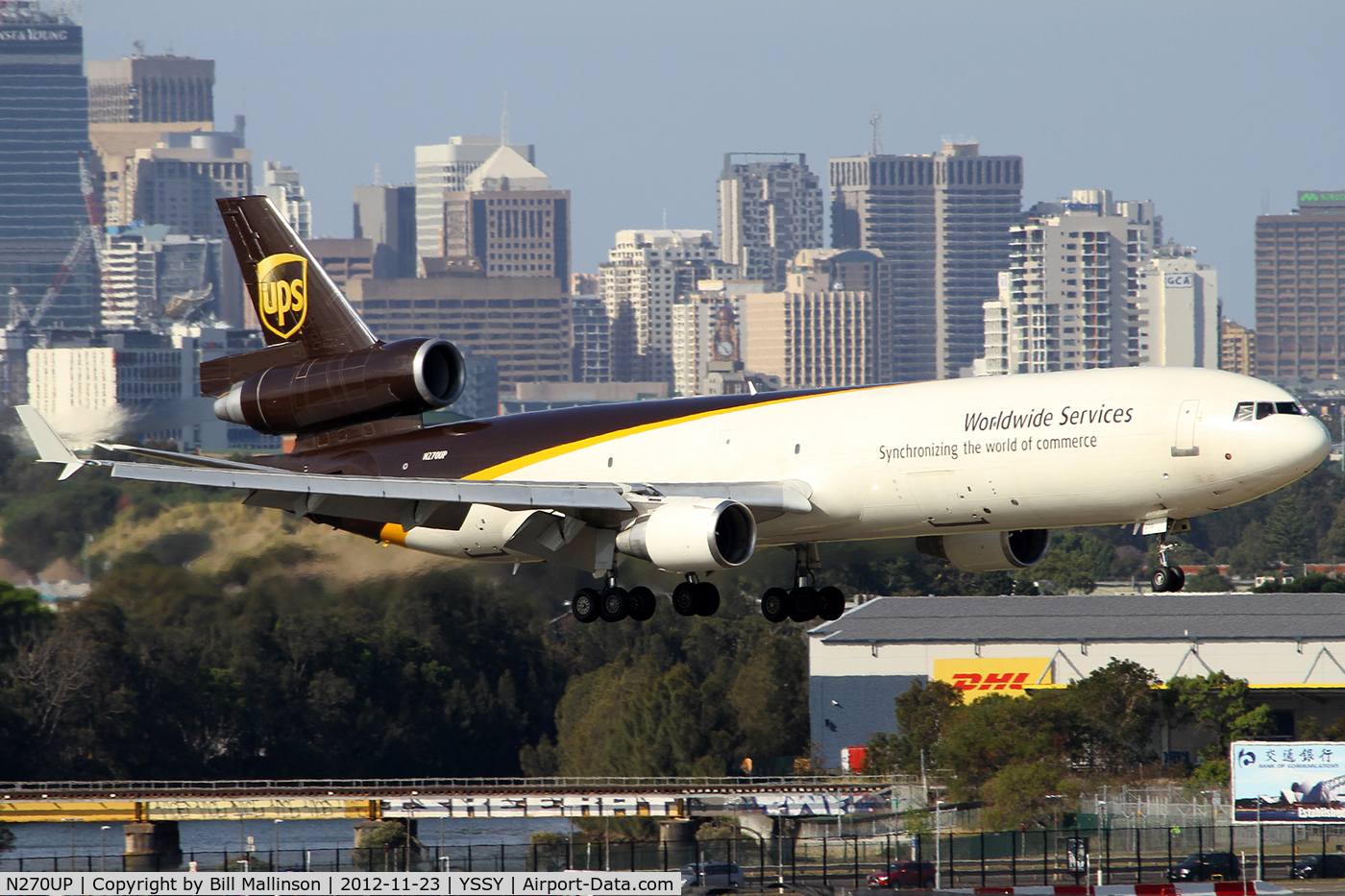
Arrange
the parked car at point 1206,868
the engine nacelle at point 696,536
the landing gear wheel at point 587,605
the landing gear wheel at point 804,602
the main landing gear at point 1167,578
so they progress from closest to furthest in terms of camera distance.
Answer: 1. the main landing gear at point 1167,578
2. the engine nacelle at point 696,536
3. the landing gear wheel at point 587,605
4. the landing gear wheel at point 804,602
5. the parked car at point 1206,868

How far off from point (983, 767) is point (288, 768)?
125ft

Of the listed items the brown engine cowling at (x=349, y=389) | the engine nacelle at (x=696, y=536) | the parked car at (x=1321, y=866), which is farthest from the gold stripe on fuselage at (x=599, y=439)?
the parked car at (x=1321, y=866)

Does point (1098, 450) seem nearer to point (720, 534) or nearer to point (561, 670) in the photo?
point (720, 534)

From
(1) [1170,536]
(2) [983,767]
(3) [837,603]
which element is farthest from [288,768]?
(1) [1170,536]

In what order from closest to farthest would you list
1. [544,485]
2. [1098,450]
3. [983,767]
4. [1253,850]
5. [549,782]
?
[1098,450] → [544,485] → [1253,850] → [983,767] → [549,782]

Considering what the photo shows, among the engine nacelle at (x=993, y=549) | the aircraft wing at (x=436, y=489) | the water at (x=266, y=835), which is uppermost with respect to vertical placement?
the aircraft wing at (x=436, y=489)

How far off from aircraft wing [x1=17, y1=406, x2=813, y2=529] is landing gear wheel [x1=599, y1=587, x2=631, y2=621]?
179 cm

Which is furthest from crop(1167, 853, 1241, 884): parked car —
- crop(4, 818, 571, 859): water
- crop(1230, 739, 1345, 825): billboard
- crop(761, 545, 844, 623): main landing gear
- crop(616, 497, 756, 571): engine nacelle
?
crop(4, 818, 571, 859): water

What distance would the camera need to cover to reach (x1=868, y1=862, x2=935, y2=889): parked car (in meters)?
67.4

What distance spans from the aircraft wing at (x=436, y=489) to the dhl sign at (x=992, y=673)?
219ft

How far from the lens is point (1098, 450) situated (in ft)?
131

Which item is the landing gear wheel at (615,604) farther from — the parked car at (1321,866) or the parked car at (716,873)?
the parked car at (1321,866)

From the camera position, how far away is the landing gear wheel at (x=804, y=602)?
45.7 m

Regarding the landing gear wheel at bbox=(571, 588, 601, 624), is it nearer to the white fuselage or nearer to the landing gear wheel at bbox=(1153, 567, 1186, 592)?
the white fuselage
